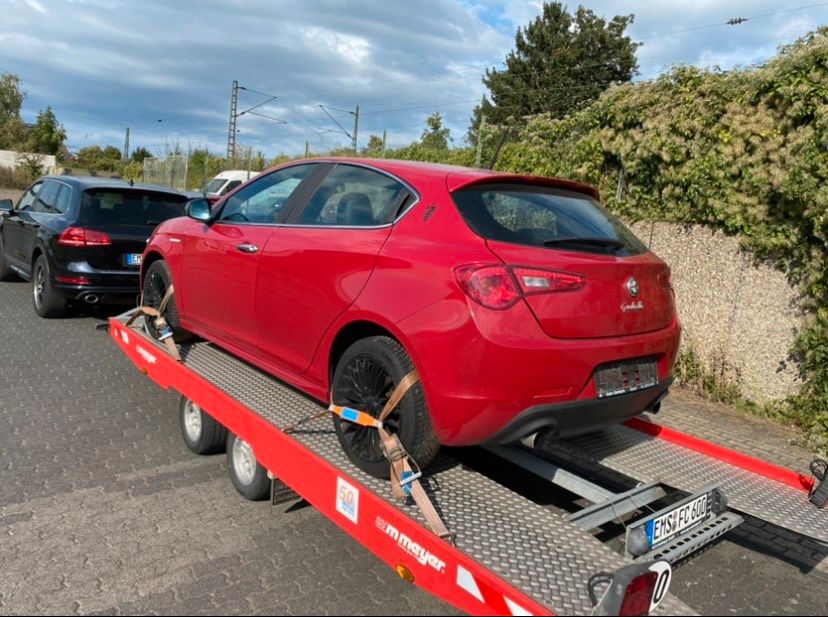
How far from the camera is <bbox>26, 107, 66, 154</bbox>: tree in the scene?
5159cm

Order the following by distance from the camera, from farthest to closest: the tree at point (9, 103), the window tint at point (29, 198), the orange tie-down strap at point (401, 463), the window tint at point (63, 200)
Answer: the tree at point (9, 103)
the window tint at point (29, 198)
the window tint at point (63, 200)
the orange tie-down strap at point (401, 463)

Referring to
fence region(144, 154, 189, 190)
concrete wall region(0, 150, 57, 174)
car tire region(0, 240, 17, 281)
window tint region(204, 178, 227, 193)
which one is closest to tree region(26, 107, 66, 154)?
concrete wall region(0, 150, 57, 174)

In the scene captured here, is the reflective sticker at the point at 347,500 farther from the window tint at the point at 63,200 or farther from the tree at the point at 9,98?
the tree at the point at 9,98

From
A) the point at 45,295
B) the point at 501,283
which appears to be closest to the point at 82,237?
the point at 45,295

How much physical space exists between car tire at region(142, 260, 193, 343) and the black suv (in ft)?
7.60

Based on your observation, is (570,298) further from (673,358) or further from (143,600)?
(143,600)

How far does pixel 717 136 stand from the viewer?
6594 mm

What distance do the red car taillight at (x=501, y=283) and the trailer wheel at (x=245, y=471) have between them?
5.39 ft

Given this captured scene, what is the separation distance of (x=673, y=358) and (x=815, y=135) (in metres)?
3.36

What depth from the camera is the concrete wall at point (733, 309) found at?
20.2 feet

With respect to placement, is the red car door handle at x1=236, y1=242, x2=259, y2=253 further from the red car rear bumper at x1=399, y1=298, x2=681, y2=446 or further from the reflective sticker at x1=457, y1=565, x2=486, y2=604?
the reflective sticker at x1=457, y1=565, x2=486, y2=604

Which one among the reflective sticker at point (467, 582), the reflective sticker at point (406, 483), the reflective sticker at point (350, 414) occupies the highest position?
the reflective sticker at point (350, 414)

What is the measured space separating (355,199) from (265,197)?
987 millimetres

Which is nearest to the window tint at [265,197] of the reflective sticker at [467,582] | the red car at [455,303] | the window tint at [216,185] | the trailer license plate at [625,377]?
the red car at [455,303]
